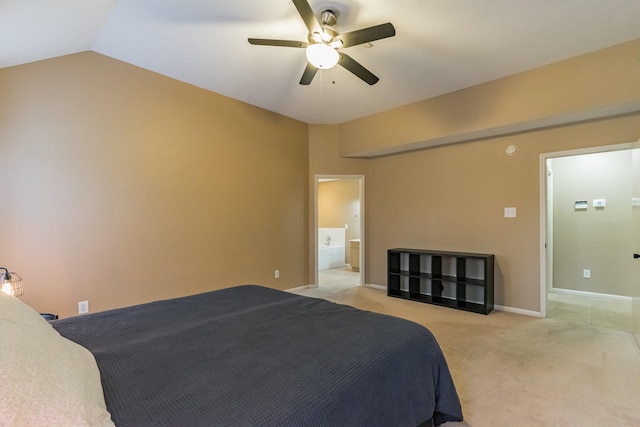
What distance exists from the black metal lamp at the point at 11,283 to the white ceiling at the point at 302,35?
5.99 feet

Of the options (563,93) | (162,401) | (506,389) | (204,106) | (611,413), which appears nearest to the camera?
(162,401)

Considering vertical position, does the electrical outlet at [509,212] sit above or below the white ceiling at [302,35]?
below

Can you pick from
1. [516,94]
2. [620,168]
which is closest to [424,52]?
[516,94]

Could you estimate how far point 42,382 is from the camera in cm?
77

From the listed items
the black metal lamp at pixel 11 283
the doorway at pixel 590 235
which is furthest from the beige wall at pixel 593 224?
the black metal lamp at pixel 11 283

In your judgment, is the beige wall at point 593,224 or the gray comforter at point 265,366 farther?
the beige wall at point 593,224

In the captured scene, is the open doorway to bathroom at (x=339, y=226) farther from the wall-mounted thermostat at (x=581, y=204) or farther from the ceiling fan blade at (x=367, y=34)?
the ceiling fan blade at (x=367, y=34)

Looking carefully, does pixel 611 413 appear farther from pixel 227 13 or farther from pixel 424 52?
pixel 227 13

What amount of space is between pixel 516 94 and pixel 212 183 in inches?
145

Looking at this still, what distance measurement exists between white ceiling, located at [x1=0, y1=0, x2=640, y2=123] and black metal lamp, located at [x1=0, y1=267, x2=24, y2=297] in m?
1.83

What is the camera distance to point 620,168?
4.52m

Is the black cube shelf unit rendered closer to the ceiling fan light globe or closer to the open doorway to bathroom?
the open doorway to bathroom

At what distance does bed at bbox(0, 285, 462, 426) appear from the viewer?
3.33 feet

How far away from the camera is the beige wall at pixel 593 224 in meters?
4.50
